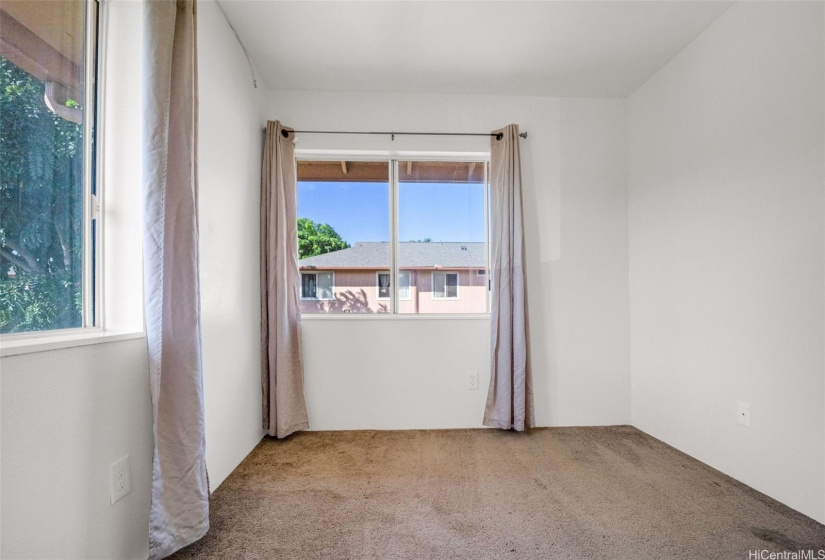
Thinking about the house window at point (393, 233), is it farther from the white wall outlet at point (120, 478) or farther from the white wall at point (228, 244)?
the white wall outlet at point (120, 478)

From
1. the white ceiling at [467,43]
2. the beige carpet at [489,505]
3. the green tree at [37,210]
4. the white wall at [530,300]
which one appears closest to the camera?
the green tree at [37,210]

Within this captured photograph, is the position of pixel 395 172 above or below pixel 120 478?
above

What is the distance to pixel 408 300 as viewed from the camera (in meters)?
2.58

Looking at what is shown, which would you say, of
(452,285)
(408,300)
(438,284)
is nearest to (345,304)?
(408,300)

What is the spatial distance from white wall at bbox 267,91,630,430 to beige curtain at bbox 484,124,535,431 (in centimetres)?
13

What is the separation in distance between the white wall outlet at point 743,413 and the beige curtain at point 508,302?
3.41ft

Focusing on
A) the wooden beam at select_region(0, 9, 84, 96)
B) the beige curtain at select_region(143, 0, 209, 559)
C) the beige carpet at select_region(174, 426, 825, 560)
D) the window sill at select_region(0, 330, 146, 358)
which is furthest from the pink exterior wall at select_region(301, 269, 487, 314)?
the wooden beam at select_region(0, 9, 84, 96)

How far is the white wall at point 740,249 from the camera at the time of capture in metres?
1.48

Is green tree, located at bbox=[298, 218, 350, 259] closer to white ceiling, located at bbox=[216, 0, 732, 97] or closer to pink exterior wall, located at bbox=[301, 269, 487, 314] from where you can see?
pink exterior wall, located at bbox=[301, 269, 487, 314]

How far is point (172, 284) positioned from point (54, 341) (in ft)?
1.11

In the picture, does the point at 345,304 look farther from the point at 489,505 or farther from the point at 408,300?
the point at 489,505

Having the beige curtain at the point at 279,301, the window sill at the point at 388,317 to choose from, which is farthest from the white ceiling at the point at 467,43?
the window sill at the point at 388,317

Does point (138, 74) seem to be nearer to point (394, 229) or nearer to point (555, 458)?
point (394, 229)

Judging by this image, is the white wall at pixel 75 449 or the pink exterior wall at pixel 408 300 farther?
the pink exterior wall at pixel 408 300
